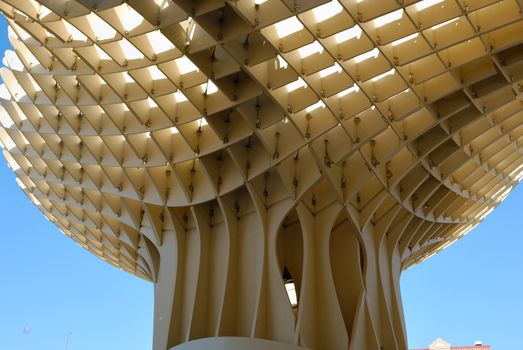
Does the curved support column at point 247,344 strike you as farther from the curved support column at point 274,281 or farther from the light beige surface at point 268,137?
the light beige surface at point 268,137

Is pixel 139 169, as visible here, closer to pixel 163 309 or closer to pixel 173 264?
pixel 173 264

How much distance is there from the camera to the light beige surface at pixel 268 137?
21.8 m

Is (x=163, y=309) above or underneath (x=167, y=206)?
underneath

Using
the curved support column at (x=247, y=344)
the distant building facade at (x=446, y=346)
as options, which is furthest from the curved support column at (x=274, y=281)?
the distant building facade at (x=446, y=346)

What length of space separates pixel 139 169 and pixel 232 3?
39.7ft

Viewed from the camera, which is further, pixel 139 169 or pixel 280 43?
pixel 139 169

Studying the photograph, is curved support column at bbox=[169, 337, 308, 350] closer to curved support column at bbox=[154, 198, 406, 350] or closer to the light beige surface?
curved support column at bbox=[154, 198, 406, 350]

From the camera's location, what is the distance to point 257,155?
27641 millimetres

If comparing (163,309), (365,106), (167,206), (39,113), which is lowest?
(163,309)

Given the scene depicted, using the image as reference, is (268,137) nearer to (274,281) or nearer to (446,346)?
(274,281)

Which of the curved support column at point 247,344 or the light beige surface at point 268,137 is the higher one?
the light beige surface at point 268,137

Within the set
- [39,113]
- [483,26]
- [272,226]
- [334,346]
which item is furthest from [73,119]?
[483,26]

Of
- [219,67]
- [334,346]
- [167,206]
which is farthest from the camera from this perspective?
[167,206]

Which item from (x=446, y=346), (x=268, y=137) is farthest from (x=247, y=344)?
(x=446, y=346)
